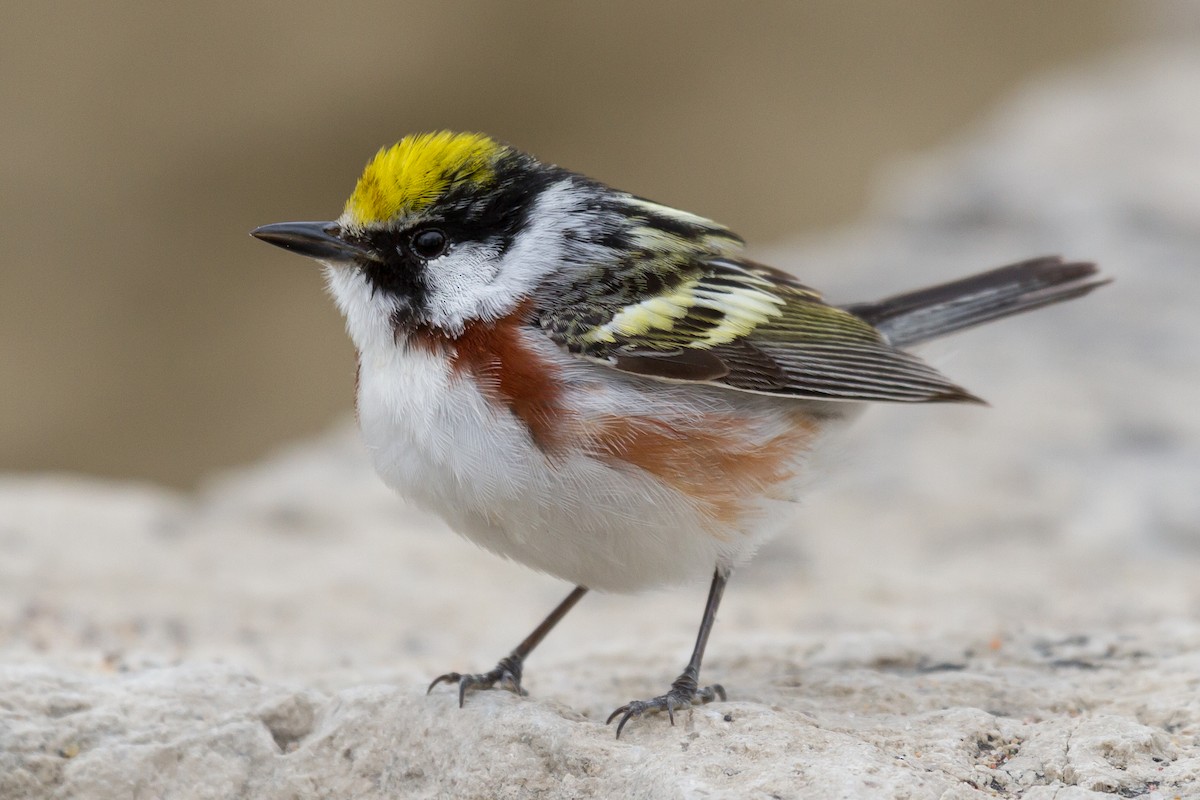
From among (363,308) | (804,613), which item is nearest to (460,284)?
(363,308)

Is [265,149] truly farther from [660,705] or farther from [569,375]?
[660,705]

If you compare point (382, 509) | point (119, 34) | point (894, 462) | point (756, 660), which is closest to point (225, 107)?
point (119, 34)

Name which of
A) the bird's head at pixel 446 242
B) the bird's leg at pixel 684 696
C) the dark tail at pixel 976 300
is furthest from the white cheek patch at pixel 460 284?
the dark tail at pixel 976 300

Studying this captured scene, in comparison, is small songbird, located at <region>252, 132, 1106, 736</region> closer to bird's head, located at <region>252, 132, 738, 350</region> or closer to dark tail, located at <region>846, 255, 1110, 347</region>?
bird's head, located at <region>252, 132, 738, 350</region>

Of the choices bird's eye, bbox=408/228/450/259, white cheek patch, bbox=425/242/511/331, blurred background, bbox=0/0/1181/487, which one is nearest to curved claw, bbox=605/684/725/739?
white cheek patch, bbox=425/242/511/331

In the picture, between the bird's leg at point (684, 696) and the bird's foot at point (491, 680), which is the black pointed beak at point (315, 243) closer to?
the bird's foot at point (491, 680)

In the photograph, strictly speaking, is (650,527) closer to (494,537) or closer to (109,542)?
(494,537)
